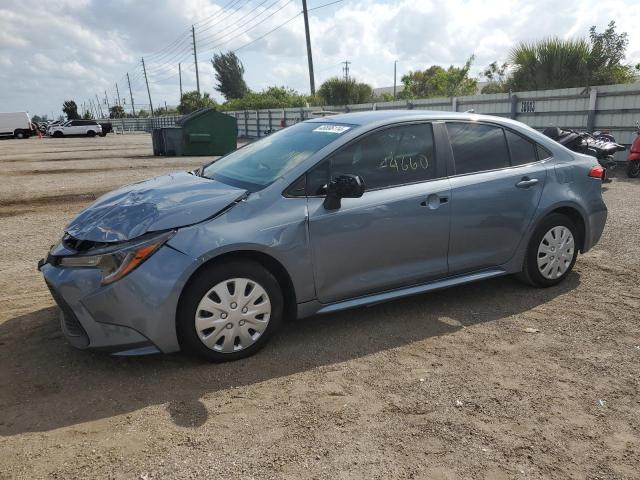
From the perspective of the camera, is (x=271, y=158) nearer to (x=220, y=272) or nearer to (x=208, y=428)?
(x=220, y=272)

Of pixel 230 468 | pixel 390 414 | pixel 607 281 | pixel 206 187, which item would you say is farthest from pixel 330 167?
pixel 607 281

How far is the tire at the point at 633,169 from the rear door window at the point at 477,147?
8752 mm

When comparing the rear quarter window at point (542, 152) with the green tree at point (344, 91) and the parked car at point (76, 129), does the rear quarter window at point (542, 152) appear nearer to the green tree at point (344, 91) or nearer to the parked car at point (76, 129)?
the green tree at point (344, 91)

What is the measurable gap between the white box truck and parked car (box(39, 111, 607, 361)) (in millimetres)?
47232

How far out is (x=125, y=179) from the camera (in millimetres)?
13172

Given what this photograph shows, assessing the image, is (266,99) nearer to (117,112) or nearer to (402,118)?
(402,118)

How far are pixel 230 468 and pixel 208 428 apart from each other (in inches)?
14.4

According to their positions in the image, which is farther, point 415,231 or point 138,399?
point 415,231

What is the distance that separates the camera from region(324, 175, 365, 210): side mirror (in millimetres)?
3516

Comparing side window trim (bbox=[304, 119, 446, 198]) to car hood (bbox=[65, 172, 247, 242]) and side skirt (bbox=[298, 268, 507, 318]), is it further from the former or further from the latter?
side skirt (bbox=[298, 268, 507, 318])

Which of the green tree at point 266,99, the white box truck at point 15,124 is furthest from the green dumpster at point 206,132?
the white box truck at point 15,124

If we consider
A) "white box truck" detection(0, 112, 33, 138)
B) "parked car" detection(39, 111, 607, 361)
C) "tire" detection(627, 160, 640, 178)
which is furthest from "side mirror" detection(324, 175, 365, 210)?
"white box truck" detection(0, 112, 33, 138)

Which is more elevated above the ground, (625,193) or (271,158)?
(271,158)

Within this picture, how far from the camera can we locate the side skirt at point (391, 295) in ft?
12.2
